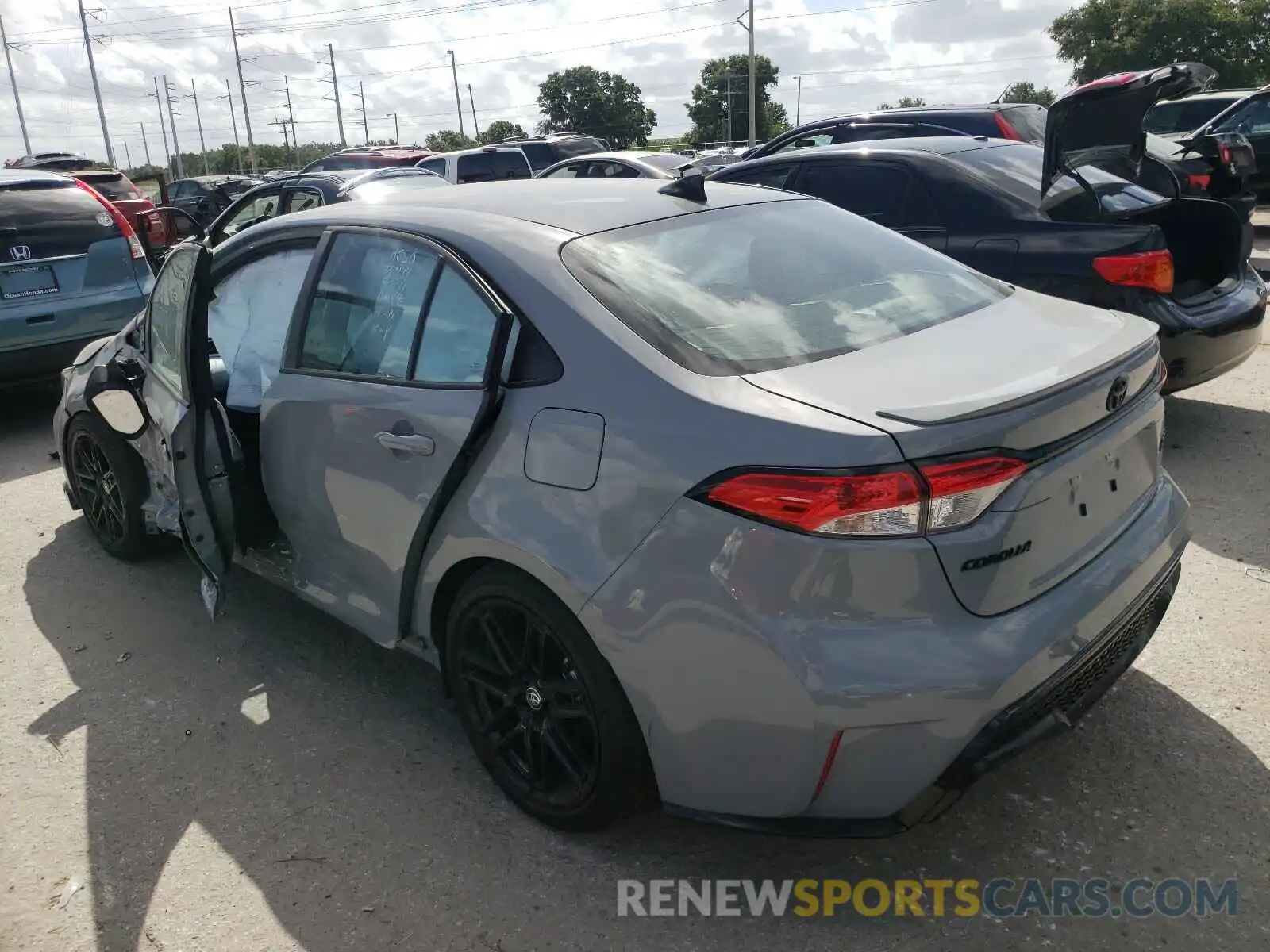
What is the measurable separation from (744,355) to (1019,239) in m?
3.33

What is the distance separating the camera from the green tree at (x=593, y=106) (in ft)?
302

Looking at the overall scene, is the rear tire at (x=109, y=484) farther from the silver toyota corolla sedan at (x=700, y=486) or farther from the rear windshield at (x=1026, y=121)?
the rear windshield at (x=1026, y=121)

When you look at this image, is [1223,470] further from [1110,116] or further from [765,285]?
[765,285]

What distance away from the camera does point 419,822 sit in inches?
105

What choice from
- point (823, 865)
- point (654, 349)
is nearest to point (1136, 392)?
point (654, 349)

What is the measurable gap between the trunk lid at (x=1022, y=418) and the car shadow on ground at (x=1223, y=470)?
181cm

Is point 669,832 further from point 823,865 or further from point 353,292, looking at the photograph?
point 353,292

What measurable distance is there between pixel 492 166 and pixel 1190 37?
4393cm

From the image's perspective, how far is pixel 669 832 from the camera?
8.51 ft

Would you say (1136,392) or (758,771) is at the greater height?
(1136,392)

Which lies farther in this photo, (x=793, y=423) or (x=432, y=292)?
(x=432, y=292)

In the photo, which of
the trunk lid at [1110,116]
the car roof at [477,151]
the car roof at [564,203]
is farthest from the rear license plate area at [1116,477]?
the car roof at [477,151]

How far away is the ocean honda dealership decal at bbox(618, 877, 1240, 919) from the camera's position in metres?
2.25

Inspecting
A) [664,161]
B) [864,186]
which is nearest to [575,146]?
[664,161]
